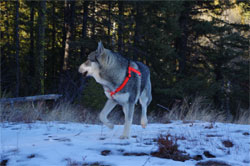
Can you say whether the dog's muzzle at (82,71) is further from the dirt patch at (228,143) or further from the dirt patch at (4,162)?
the dirt patch at (228,143)

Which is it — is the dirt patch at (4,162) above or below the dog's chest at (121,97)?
below

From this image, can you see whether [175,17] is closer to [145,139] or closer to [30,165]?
[145,139]

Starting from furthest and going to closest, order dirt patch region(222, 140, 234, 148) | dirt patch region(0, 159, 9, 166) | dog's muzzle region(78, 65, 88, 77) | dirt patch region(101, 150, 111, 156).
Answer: dog's muzzle region(78, 65, 88, 77), dirt patch region(222, 140, 234, 148), dirt patch region(101, 150, 111, 156), dirt patch region(0, 159, 9, 166)

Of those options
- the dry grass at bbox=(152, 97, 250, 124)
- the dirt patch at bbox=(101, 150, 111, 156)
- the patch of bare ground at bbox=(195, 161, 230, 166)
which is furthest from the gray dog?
the dry grass at bbox=(152, 97, 250, 124)

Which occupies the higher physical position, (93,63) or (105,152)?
(93,63)

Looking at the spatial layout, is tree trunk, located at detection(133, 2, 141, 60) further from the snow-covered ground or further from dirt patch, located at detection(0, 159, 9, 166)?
dirt patch, located at detection(0, 159, 9, 166)

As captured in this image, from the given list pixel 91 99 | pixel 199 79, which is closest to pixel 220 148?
pixel 91 99

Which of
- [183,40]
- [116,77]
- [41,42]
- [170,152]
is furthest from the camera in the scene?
[183,40]

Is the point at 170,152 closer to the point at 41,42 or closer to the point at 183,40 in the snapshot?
the point at 41,42

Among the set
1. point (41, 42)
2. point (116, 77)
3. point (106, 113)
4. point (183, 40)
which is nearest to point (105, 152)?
point (106, 113)

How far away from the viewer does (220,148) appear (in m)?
3.93

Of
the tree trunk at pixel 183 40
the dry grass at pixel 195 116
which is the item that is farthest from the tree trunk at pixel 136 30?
the dry grass at pixel 195 116

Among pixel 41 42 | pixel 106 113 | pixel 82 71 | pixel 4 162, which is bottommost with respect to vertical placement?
pixel 4 162

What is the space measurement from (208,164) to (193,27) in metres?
16.5
